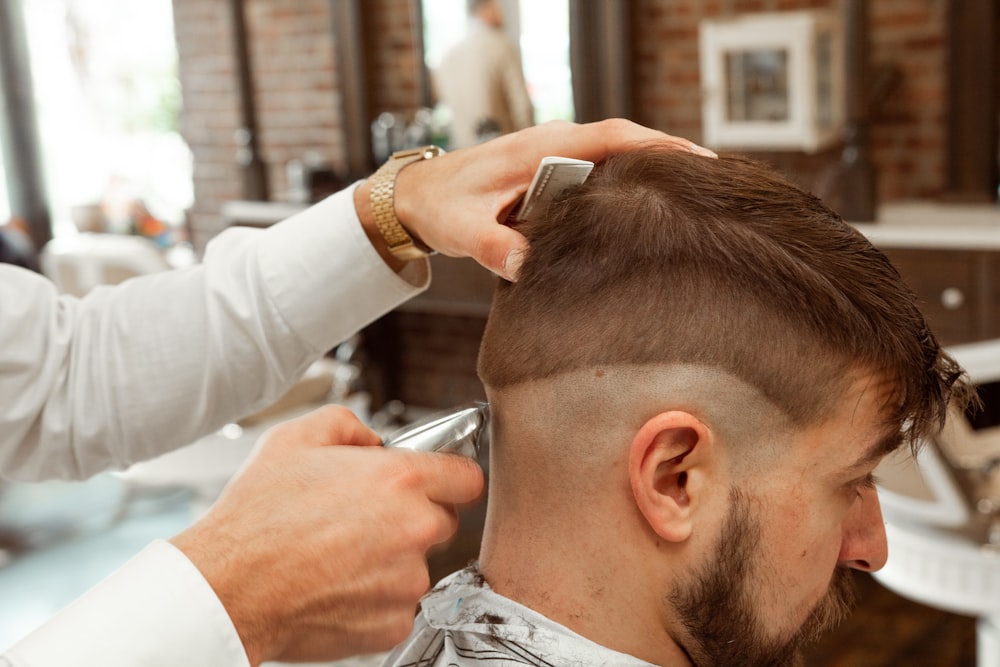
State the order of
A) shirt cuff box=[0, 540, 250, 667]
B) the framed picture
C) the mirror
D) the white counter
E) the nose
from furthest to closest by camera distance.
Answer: the mirror → the framed picture → the white counter → the nose → shirt cuff box=[0, 540, 250, 667]

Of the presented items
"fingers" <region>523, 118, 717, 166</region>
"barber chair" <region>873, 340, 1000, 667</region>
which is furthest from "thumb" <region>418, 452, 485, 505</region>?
"barber chair" <region>873, 340, 1000, 667</region>

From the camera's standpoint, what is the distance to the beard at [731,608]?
3.14 ft

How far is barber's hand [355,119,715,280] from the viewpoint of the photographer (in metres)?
1.07

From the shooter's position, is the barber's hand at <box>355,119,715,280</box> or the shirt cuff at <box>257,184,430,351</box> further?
the shirt cuff at <box>257,184,430,351</box>

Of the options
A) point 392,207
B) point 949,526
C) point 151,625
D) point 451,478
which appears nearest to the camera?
point 151,625

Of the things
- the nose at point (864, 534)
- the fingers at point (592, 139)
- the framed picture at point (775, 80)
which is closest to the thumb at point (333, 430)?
the fingers at point (592, 139)

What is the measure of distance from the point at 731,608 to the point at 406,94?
4268 millimetres

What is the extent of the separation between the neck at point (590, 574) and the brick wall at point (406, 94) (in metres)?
3.09

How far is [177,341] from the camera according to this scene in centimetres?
135

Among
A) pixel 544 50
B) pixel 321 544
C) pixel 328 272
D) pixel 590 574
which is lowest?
pixel 590 574

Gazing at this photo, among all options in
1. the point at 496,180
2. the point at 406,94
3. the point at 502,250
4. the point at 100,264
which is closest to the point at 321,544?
the point at 502,250

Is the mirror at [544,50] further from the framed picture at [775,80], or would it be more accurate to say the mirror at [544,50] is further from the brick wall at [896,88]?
the framed picture at [775,80]

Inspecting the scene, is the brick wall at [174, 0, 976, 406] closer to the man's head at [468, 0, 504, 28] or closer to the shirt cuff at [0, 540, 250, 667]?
the man's head at [468, 0, 504, 28]

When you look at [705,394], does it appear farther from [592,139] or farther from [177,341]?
[177,341]
